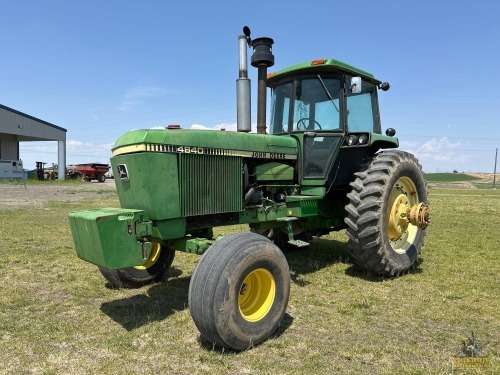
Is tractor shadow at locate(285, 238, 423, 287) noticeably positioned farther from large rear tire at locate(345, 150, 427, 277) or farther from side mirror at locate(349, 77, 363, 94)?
side mirror at locate(349, 77, 363, 94)

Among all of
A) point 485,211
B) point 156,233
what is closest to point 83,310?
point 156,233

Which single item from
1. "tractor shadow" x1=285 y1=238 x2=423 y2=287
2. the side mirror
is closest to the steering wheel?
the side mirror

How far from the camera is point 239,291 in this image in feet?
10.4

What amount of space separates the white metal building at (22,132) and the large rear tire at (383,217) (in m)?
33.5

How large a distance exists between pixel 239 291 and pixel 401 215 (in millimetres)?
2970

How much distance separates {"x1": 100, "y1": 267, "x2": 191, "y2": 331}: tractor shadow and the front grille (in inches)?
40.4

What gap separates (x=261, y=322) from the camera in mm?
3234

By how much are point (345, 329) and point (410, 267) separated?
233 centimetres

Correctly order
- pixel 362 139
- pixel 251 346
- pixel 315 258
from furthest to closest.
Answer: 1. pixel 315 258
2. pixel 362 139
3. pixel 251 346

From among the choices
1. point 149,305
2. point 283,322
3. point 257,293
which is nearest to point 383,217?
point 283,322

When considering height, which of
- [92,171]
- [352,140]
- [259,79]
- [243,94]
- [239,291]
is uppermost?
[259,79]

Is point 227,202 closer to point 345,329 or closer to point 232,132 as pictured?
point 232,132

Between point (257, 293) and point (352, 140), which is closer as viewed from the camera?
point (257, 293)

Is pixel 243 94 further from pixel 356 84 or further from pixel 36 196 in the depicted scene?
pixel 36 196
